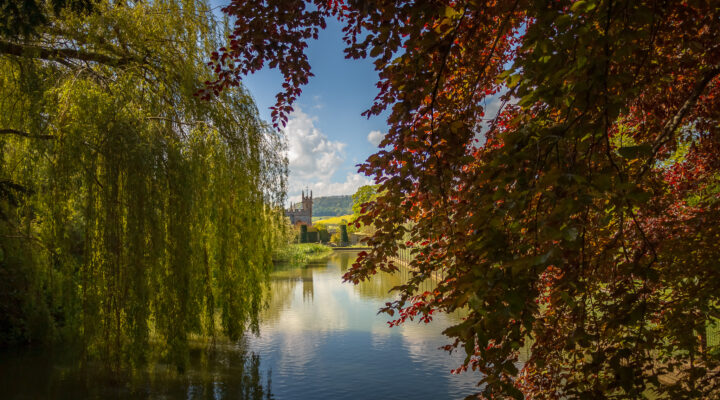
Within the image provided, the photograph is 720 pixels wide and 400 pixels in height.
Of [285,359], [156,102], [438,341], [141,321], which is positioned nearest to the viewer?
[141,321]

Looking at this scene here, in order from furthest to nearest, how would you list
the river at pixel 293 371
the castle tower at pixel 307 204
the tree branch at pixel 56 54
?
the castle tower at pixel 307 204
the river at pixel 293 371
the tree branch at pixel 56 54

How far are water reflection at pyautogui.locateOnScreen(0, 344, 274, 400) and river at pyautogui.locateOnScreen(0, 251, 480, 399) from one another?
0.05 ft

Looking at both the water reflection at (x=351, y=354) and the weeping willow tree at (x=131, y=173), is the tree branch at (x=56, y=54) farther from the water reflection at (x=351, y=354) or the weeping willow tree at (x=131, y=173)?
the water reflection at (x=351, y=354)

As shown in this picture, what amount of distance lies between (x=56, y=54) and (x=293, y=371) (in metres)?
5.78

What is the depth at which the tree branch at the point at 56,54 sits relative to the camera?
14.7 ft

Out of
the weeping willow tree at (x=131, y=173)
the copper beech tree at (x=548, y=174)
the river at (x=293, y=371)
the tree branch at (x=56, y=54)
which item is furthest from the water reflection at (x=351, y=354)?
the tree branch at (x=56, y=54)

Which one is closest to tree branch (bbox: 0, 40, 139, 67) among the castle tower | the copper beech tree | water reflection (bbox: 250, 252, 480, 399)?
the copper beech tree

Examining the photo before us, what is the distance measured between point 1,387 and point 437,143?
7.73m

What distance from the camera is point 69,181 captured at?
4.46m

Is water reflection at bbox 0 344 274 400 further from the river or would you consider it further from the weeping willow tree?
the weeping willow tree

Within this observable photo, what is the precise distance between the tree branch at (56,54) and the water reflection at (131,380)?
12.8ft

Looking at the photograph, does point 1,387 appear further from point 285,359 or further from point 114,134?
point 114,134

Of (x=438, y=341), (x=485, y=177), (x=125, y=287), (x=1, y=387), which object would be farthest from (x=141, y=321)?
(x=438, y=341)

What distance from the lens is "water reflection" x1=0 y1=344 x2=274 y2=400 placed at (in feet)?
20.9
